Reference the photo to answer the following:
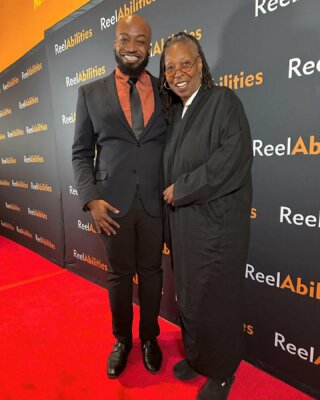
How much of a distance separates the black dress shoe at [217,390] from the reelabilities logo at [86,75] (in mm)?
2187

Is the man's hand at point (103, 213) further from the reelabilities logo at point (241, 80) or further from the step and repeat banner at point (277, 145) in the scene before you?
the reelabilities logo at point (241, 80)

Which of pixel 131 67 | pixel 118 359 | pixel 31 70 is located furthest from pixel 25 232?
pixel 131 67

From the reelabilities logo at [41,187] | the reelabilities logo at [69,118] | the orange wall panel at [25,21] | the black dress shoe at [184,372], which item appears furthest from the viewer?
the reelabilities logo at [41,187]

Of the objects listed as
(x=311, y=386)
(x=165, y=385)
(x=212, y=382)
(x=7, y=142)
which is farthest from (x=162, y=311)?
(x=7, y=142)

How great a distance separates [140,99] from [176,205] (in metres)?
0.60

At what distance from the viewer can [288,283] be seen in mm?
1509

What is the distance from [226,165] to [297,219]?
1.81 feet

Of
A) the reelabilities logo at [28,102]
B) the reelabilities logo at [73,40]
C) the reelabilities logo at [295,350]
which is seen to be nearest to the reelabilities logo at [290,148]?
the reelabilities logo at [295,350]

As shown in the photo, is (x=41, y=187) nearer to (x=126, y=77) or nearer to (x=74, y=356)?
(x=74, y=356)

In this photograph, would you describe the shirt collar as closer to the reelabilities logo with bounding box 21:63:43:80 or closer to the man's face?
the man's face

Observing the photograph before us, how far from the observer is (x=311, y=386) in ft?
4.88

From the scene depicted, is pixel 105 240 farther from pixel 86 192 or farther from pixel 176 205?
pixel 176 205

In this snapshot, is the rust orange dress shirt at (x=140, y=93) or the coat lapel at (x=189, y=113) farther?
the rust orange dress shirt at (x=140, y=93)

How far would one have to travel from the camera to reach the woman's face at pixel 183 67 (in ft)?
3.95
